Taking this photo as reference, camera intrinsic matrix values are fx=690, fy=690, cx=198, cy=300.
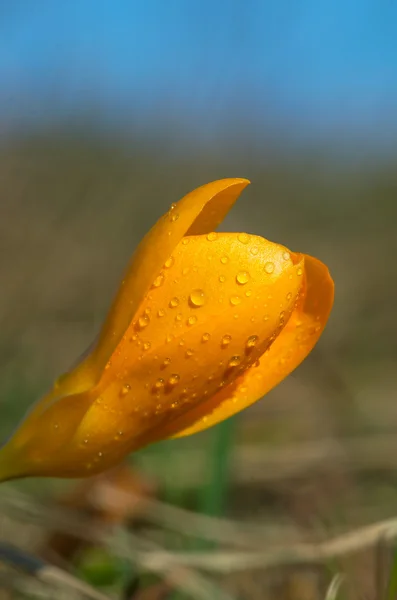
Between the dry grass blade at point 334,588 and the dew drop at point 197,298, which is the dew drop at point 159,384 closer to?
the dew drop at point 197,298

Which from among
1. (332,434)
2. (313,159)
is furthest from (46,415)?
(313,159)

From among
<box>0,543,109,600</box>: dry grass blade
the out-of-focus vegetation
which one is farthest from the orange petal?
the out-of-focus vegetation

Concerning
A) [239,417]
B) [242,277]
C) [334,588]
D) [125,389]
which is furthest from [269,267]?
[239,417]

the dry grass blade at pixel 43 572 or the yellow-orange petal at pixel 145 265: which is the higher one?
the yellow-orange petal at pixel 145 265

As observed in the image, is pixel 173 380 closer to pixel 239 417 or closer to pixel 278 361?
pixel 278 361

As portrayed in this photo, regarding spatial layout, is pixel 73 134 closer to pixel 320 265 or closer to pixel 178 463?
pixel 178 463

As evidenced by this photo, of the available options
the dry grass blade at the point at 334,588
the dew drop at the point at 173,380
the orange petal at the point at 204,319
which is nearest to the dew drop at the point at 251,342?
the orange petal at the point at 204,319
